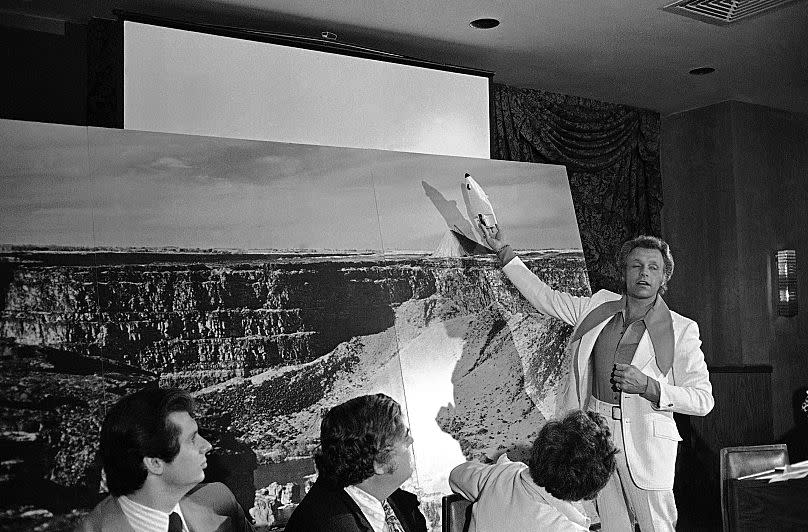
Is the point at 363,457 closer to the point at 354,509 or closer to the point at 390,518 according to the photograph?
the point at 354,509

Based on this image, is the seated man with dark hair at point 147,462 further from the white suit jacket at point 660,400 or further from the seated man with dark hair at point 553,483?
the white suit jacket at point 660,400

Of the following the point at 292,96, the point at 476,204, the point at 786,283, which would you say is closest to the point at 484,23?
the point at 476,204

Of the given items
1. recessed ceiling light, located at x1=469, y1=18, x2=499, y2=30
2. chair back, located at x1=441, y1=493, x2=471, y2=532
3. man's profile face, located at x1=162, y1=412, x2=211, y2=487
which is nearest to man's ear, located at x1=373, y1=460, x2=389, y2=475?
chair back, located at x1=441, y1=493, x2=471, y2=532

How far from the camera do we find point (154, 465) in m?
2.50

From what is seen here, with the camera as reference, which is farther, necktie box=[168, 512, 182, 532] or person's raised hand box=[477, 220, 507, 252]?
person's raised hand box=[477, 220, 507, 252]

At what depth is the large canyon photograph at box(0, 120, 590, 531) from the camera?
11.0ft

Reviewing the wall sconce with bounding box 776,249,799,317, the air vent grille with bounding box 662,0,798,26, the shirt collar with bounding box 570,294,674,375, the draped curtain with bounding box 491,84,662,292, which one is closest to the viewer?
the shirt collar with bounding box 570,294,674,375

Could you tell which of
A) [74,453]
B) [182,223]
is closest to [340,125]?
[182,223]

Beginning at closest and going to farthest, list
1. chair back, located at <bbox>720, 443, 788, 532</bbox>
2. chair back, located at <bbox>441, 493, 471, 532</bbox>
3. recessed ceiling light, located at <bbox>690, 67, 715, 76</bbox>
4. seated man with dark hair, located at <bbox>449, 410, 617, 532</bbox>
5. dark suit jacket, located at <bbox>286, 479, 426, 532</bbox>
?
1. dark suit jacket, located at <bbox>286, 479, 426, 532</bbox>
2. seated man with dark hair, located at <bbox>449, 410, 617, 532</bbox>
3. chair back, located at <bbox>441, 493, 471, 532</bbox>
4. chair back, located at <bbox>720, 443, 788, 532</bbox>
5. recessed ceiling light, located at <bbox>690, 67, 715, 76</bbox>

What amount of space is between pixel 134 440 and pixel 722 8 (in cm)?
340

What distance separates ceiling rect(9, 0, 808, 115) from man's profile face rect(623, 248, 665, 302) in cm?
123

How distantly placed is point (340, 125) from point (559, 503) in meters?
2.52

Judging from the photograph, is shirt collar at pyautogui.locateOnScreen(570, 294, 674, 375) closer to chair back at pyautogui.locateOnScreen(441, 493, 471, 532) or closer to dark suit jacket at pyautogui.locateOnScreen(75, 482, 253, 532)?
chair back at pyautogui.locateOnScreen(441, 493, 471, 532)

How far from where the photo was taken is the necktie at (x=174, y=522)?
2.53 metres
